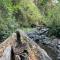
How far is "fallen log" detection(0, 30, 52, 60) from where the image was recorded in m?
4.57

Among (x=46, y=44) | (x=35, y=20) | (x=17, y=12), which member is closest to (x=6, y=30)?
(x=46, y=44)

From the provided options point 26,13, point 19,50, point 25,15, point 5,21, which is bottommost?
point 25,15

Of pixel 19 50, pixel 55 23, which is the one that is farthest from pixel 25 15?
pixel 19 50

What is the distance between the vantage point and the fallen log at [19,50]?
15.0 feet

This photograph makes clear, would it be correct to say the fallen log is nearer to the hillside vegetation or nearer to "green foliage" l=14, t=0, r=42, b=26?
the hillside vegetation

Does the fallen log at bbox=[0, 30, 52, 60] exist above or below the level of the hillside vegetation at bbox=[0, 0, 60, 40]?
above

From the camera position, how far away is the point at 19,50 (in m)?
4.58

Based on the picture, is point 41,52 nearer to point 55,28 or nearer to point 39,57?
point 39,57

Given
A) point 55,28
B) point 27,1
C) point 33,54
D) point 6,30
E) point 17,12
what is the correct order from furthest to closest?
point 27,1, point 17,12, point 55,28, point 6,30, point 33,54

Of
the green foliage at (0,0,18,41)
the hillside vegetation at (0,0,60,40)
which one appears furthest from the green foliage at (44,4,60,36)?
the green foliage at (0,0,18,41)

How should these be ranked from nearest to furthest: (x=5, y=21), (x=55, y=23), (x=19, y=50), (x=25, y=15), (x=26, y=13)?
(x=19, y=50)
(x=5, y=21)
(x=55, y=23)
(x=25, y=15)
(x=26, y=13)

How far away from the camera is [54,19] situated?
19.1 metres

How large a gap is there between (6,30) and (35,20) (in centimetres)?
1012

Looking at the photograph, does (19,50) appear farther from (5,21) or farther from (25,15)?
(25,15)
